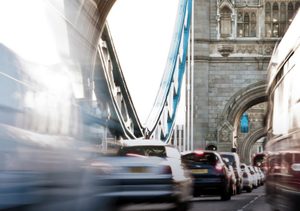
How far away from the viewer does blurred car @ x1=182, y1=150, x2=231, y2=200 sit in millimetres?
20047

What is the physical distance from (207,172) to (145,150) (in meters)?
6.60

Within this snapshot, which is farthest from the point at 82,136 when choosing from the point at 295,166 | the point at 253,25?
the point at 253,25

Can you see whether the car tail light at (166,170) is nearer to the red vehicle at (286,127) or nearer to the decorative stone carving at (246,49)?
the red vehicle at (286,127)

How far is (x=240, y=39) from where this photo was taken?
5116cm

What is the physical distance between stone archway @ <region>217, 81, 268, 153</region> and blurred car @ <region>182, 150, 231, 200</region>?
2780cm

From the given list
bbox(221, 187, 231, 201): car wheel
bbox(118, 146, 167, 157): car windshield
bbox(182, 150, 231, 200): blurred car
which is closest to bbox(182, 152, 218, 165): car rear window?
bbox(182, 150, 231, 200): blurred car

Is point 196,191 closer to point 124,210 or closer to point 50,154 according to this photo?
point 124,210

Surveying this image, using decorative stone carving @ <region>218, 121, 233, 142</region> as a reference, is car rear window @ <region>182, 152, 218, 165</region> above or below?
below

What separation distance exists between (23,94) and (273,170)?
19.6 ft

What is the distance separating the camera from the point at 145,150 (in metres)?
13.8

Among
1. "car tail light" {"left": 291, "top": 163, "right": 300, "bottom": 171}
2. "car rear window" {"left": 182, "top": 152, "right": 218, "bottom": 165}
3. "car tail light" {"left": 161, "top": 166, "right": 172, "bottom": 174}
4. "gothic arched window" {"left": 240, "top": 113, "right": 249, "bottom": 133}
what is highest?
"gothic arched window" {"left": 240, "top": 113, "right": 249, "bottom": 133}

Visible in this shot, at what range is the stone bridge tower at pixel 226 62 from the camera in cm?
4975

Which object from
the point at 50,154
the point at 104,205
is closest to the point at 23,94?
the point at 50,154

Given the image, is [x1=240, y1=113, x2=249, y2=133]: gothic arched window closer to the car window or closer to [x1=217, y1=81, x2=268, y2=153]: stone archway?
[x1=217, y1=81, x2=268, y2=153]: stone archway
